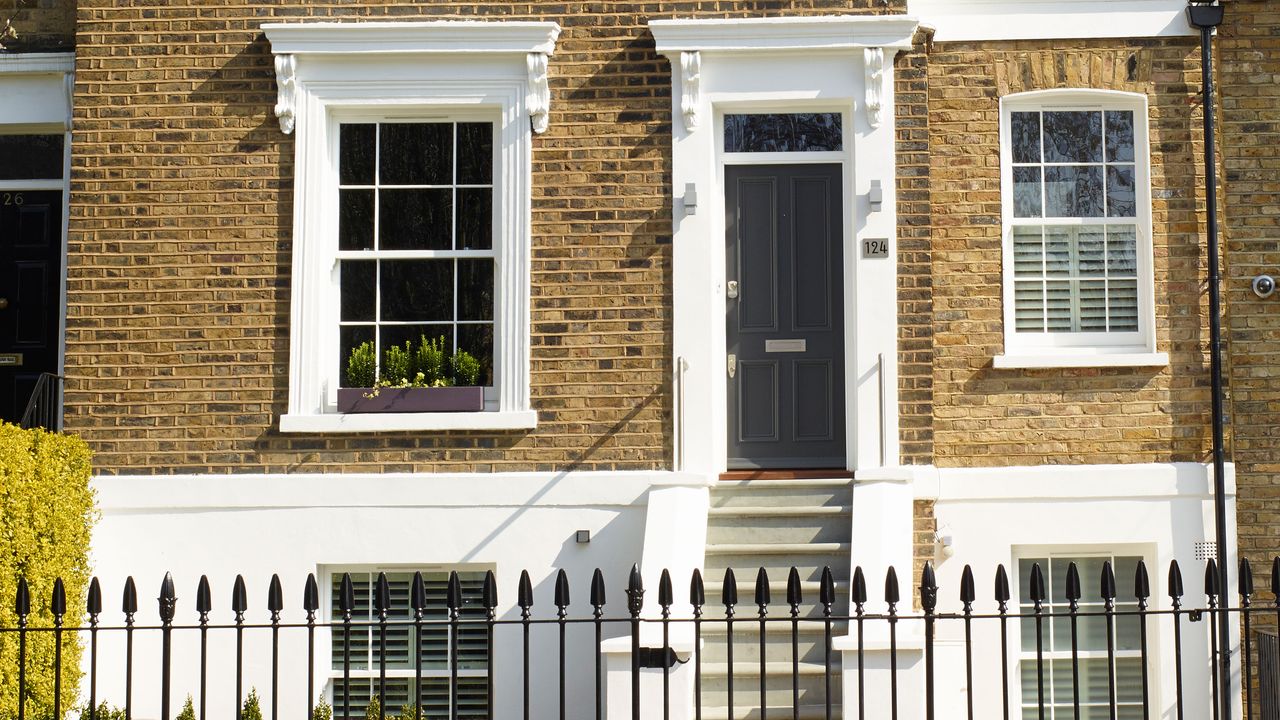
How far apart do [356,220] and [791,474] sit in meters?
3.59

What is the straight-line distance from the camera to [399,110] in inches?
393

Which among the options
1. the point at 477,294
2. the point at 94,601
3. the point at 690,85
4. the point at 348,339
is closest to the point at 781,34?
the point at 690,85

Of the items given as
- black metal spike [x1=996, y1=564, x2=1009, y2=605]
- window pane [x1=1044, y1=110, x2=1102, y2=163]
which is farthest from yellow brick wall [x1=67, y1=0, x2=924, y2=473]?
black metal spike [x1=996, y1=564, x2=1009, y2=605]

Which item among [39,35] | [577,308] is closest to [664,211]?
[577,308]

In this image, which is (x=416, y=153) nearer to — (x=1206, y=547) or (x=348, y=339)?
(x=348, y=339)

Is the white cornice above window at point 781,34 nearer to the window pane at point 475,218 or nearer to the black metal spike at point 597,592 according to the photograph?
the window pane at point 475,218

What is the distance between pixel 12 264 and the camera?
10828 mm

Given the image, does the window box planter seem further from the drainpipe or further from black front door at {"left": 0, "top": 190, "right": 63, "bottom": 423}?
the drainpipe

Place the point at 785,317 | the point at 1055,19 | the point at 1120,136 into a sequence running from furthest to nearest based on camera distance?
the point at 1120,136, the point at 1055,19, the point at 785,317

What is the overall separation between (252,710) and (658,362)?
11.4 feet

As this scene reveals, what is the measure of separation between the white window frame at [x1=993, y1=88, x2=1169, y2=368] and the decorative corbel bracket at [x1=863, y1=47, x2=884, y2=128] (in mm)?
1075

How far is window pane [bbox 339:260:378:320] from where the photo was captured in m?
10.0

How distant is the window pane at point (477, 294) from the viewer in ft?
32.8

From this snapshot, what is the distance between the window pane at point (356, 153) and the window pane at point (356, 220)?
106 millimetres
